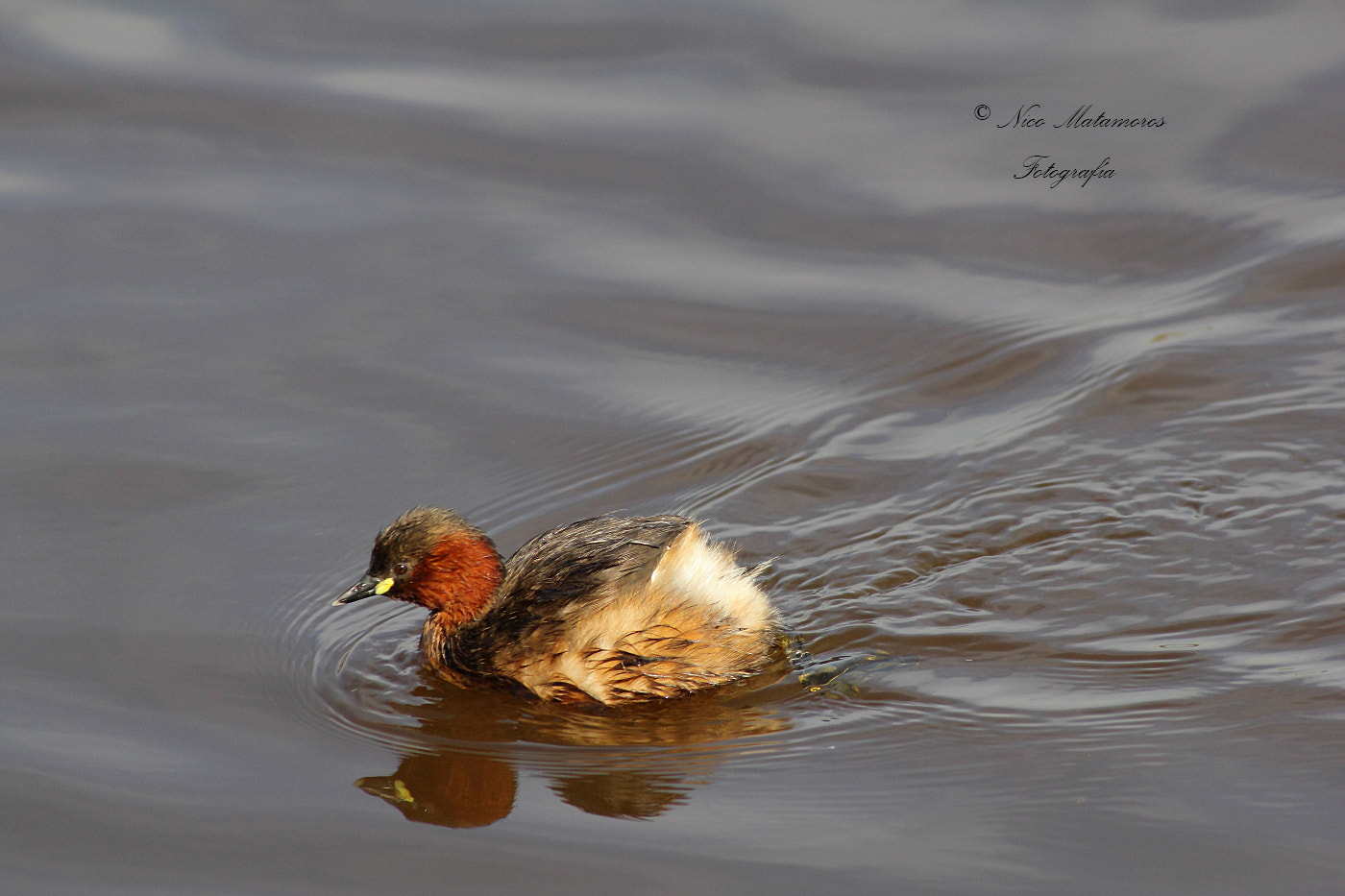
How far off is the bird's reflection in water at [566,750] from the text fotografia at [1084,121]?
16.1 ft

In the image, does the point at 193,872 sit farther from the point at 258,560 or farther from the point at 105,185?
the point at 105,185

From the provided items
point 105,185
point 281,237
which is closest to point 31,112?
point 105,185

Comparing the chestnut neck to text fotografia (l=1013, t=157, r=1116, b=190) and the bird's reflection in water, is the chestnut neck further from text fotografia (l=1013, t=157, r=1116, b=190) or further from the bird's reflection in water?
text fotografia (l=1013, t=157, r=1116, b=190)

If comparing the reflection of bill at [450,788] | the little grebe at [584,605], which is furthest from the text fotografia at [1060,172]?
the reflection of bill at [450,788]

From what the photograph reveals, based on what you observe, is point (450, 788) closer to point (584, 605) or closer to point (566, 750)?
point (566, 750)

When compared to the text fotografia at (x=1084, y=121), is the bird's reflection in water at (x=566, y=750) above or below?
below

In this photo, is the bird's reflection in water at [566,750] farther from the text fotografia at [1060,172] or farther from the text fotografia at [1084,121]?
the text fotografia at [1084,121]

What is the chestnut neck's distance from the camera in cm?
538

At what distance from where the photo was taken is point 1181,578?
18.3 ft

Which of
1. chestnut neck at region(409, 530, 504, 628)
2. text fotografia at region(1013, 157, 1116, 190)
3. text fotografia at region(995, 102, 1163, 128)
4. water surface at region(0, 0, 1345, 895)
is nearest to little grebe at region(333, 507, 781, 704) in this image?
chestnut neck at region(409, 530, 504, 628)

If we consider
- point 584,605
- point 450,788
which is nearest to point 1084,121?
point 584,605

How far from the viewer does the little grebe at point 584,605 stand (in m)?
5.18

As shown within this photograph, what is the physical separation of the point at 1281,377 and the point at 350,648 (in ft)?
13.1

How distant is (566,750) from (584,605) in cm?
54
